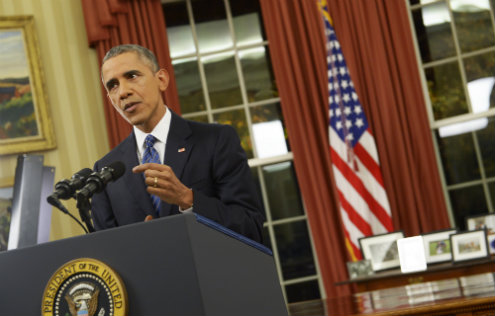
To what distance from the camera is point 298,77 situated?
584 cm

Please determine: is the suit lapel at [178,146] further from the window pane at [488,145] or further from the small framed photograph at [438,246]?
the window pane at [488,145]

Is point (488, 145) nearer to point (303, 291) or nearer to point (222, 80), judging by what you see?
point (303, 291)

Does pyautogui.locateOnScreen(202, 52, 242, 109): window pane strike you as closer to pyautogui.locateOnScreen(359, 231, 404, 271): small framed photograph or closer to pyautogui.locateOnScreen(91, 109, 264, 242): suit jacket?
pyautogui.locateOnScreen(359, 231, 404, 271): small framed photograph

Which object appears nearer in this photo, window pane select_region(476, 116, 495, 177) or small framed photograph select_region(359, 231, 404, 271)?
small framed photograph select_region(359, 231, 404, 271)

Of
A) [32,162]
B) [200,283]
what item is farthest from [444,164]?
[200,283]

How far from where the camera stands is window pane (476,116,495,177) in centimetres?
589

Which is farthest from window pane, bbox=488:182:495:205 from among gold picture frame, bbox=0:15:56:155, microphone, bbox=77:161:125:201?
microphone, bbox=77:161:125:201

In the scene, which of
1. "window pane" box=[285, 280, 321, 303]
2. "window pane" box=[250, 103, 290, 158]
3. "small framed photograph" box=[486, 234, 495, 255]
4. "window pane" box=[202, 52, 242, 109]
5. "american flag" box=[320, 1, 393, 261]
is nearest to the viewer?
"small framed photograph" box=[486, 234, 495, 255]

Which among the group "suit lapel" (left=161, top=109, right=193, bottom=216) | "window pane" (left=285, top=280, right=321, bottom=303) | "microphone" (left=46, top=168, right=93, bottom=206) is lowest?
"window pane" (left=285, top=280, right=321, bottom=303)

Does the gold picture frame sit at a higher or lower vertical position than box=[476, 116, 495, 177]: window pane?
higher

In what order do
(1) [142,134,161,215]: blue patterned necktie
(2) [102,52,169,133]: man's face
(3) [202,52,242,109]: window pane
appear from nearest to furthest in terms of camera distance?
1. (2) [102,52,169,133]: man's face
2. (1) [142,134,161,215]: blue patterned necktie
3. (3) [202,52,242,109]: window pane

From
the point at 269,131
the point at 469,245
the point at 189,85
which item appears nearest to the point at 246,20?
the point at 189,85

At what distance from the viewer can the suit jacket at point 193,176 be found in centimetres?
171

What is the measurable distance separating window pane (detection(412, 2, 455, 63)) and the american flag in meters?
0.91
